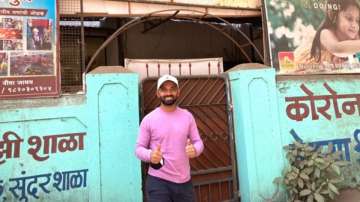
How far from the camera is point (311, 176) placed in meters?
4.47

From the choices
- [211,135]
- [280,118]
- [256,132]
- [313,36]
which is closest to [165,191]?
[211,135]

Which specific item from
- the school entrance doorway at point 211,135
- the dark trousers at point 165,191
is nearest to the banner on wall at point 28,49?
the school entrance doorway at point 211,135

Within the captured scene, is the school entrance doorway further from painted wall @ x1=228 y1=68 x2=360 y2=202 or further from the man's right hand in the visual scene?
the man's right hand

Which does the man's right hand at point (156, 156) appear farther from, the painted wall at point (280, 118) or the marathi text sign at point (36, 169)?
the painted wall at point (280, 118)

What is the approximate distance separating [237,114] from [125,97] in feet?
4.62

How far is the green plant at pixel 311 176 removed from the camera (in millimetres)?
4336

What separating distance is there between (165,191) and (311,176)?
88.7 inches

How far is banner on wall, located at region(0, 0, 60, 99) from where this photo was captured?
4.03 meters

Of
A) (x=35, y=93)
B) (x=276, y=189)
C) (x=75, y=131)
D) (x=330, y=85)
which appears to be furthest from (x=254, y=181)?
(x=35, y=93)

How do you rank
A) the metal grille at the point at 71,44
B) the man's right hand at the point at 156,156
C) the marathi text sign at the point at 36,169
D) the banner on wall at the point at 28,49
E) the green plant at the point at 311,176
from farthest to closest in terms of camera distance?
the metal grille at the point at 71,44
the green plant at the point at 311,176
the banner on wall at the point at 28,49
the marathi text sign at the point at 36,169
the man's right hand at the point at 156,156

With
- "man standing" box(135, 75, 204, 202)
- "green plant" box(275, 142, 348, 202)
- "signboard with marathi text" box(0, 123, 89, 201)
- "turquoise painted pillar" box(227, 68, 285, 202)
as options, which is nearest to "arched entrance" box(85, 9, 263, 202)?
"turquoise painted pillar" box(227, 68, 285, 202)

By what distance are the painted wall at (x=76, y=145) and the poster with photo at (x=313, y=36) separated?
2.20 metres

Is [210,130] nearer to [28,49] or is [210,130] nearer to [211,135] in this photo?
[211,135]

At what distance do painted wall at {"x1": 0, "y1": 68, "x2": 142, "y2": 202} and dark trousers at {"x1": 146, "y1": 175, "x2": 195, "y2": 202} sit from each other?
127 centimetres
